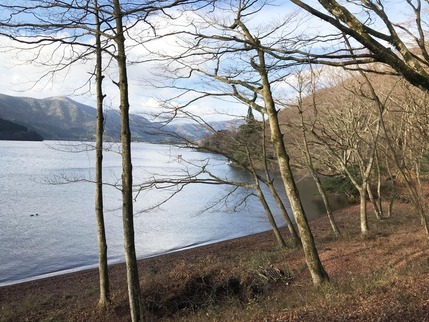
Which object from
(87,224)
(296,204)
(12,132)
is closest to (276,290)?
(296,204)

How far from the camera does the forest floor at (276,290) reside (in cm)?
497

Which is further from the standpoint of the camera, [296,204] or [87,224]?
[87,224]

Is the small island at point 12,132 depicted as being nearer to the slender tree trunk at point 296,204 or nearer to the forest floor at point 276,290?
the forest floor at point 276,290

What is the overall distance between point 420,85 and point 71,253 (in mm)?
18600

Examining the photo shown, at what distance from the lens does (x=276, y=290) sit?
9.52 meters

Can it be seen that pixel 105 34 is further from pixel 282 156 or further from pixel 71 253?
pixel 71 253

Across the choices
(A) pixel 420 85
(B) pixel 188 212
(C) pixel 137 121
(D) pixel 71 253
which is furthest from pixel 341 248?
(B) pixel 188 212

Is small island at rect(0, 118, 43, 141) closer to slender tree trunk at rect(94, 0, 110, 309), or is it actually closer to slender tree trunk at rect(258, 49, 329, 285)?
slender tree trunk at rect(94, 0, 110, 309)

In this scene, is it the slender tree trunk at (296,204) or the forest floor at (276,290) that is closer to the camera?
the forest floor at (276,290)

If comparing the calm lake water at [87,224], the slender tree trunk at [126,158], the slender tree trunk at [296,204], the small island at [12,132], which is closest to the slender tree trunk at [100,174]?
the slender tree trunk at [126,158]

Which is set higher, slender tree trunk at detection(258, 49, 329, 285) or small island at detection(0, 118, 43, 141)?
small island at detection(0, 118, 43, 141)

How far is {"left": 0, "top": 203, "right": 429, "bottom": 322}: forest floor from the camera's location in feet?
16.3

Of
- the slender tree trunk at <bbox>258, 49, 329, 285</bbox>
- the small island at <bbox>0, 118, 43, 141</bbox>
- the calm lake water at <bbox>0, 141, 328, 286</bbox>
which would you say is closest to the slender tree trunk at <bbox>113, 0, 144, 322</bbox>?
the slender tree trunk at <bbox>258, 49, 329, 285</bbox>

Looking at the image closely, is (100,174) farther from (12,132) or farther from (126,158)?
(12,132)
